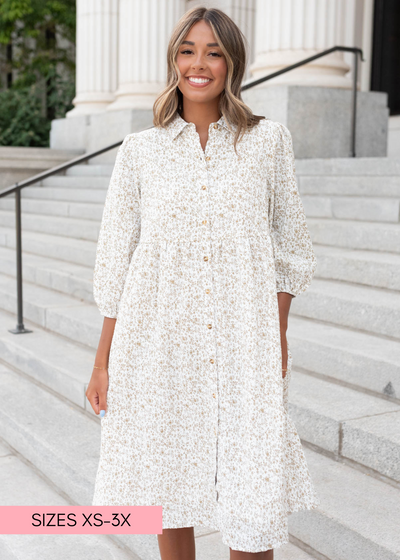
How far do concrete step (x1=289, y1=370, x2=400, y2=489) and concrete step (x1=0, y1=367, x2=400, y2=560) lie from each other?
0.24 ft

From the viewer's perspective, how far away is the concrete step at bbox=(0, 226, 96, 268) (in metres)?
6.84

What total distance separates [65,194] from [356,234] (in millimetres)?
5303

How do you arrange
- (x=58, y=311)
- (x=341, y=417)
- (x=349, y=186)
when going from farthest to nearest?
1. (x=349, y=186)
2. (x=58, y=311)
3. (x=341, y=417)

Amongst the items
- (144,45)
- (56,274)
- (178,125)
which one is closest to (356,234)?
(56,274)

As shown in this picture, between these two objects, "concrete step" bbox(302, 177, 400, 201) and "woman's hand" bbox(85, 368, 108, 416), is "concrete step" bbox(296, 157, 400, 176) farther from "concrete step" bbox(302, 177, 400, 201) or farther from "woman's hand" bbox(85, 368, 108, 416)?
"woman's hand" bbox(85, 368, 108, 416)

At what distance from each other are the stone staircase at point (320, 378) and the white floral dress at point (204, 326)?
2.56 feet

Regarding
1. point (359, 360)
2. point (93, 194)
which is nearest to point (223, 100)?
point (359, 360)

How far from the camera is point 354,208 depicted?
536cm

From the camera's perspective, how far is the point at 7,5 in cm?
1517

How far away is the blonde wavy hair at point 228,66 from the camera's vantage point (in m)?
1.94

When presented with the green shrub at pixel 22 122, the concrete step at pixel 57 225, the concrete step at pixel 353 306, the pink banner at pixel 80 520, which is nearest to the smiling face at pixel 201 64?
the pink banner at pixel 80 520

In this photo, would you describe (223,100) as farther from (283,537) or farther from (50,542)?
(50,542)

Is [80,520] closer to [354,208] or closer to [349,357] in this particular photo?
[349,357]

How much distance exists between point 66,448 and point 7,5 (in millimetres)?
13840
